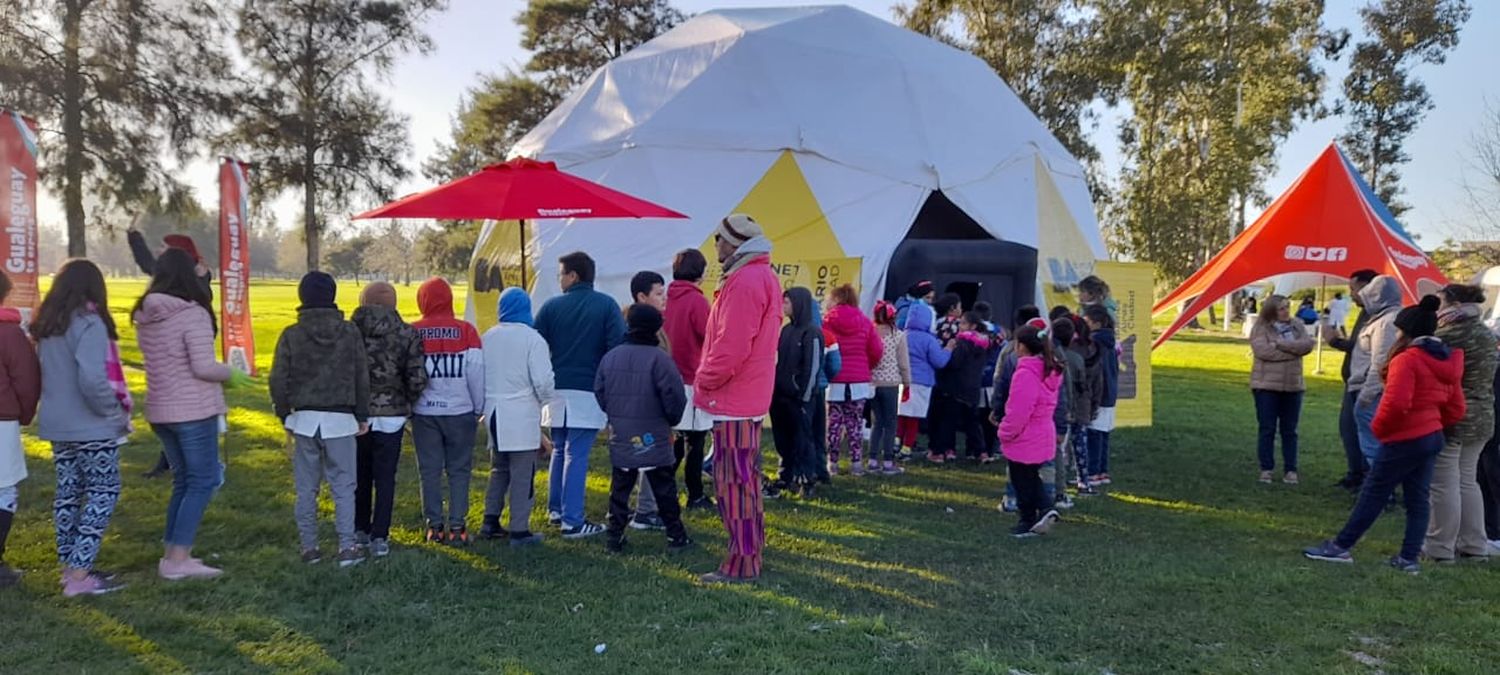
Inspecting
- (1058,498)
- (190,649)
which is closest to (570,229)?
(1058,498)

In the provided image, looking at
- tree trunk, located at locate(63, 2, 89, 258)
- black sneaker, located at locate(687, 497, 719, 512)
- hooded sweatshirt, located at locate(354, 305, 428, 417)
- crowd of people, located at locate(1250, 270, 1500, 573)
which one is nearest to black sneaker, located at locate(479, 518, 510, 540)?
hooded sweatshirt, located at locate(354, 305, 428, 417)

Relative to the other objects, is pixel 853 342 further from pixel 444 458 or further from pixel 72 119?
pixel 72 119

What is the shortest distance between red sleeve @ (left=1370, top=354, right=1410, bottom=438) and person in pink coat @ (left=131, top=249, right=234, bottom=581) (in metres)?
6.53

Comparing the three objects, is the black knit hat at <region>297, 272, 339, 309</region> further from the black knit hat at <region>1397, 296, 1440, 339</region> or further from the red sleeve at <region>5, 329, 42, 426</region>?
the black knit hat at <region>1397, 296, 1440, 339</region>

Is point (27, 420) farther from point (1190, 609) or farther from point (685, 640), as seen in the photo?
point (1190, 609)

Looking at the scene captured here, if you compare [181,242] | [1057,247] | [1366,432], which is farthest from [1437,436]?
[181,242]

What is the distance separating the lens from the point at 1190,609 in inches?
183

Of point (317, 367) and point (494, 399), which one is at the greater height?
point (317, 367)

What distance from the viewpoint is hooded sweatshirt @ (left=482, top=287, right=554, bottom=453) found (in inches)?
216

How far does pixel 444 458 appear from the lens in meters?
5.62

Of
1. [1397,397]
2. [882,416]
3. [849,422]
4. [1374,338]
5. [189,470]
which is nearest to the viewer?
[189,470]

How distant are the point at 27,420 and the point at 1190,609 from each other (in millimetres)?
6166

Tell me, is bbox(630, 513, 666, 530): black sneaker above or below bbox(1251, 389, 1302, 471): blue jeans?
below

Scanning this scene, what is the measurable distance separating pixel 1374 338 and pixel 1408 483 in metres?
1.68
